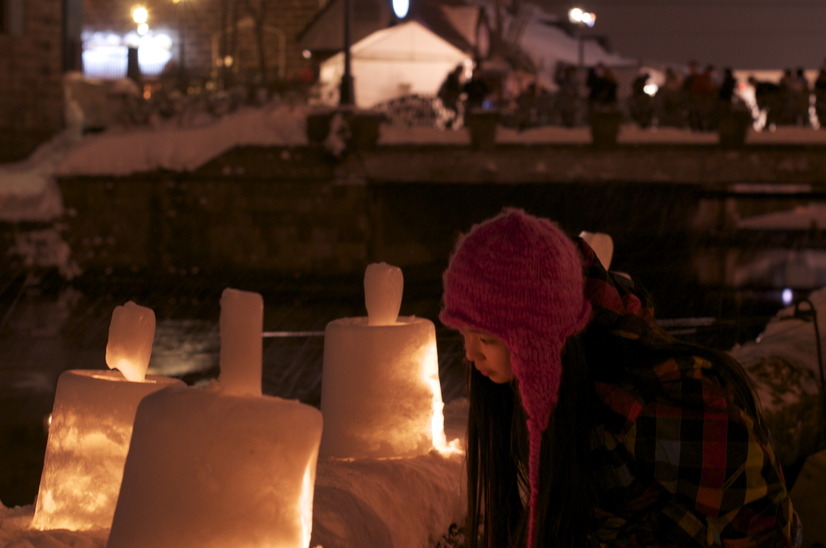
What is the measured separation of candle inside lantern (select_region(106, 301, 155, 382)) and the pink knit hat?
1436mm

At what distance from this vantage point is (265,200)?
22.2 meters

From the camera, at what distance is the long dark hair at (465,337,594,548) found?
2273 millimetres

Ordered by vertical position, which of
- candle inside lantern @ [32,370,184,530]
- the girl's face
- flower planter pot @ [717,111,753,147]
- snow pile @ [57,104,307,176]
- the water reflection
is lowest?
the water reflection

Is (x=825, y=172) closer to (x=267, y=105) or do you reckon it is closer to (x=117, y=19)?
(x=267, y=105)

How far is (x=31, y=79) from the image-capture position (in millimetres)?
26328

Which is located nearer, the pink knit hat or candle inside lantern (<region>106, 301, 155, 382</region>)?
the pink knit hat

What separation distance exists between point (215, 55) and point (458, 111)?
18.0 meters

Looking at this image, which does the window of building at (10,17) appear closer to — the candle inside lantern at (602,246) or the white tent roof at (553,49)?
→ the white tent roof at (553,49)

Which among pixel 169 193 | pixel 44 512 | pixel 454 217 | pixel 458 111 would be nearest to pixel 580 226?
pixel 454 217

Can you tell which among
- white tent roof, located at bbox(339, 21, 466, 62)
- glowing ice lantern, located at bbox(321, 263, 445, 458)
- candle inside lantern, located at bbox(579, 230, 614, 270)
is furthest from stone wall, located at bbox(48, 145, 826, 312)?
glowing ice lantern, located at bbox(321, 263, 445, 458)

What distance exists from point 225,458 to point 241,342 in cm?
29

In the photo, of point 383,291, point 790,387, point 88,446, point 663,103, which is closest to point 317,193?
point 663,103

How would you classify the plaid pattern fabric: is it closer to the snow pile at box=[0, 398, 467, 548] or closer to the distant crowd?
the snow pile at box=[0, 398, 467, 548]

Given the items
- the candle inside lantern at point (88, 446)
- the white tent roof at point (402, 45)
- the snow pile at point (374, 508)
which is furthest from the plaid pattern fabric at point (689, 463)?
the white tent roof at point (402, 45)
